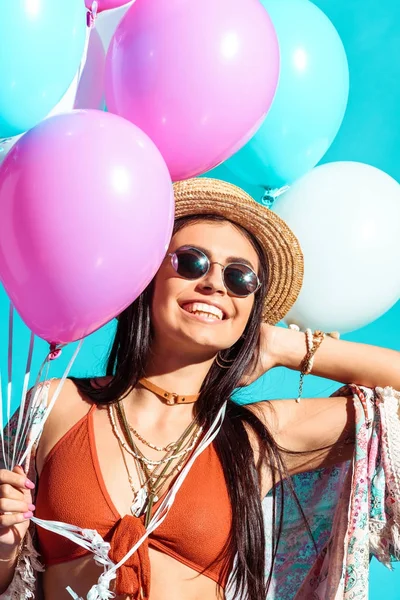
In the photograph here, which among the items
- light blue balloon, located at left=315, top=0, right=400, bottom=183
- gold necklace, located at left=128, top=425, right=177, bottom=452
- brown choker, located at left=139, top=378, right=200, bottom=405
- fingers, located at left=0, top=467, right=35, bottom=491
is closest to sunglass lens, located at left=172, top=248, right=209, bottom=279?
brown choker, located at left=139, top=378, right=200, bottom=405

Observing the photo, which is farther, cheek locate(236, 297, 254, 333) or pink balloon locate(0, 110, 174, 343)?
cheek locate(236, 297, 254, 333)

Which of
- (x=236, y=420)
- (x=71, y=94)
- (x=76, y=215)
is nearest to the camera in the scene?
(x=76, y=215)

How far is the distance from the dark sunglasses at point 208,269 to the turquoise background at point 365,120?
174cm

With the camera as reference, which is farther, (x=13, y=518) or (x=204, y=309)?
(x=204, y=309)

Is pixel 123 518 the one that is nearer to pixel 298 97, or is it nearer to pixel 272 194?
pixel 272 194

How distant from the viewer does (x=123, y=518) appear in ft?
7.98

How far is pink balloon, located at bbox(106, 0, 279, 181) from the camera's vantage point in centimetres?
211

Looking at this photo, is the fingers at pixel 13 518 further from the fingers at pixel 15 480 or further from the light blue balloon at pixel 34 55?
the light blue balloon at pixel 34 55

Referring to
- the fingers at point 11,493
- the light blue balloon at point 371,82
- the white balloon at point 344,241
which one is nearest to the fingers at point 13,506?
the fingers at point 11,493

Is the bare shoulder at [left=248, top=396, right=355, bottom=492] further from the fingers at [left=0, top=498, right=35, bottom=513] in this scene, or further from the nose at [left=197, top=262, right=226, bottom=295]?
the fingers at [left=0, top=498, right=35, bottom=513]

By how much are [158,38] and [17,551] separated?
51.4 inches

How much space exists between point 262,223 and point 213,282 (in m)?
0.27

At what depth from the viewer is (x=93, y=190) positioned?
6.26ft

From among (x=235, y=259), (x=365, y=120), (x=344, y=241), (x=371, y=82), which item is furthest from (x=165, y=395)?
(x=371, y=82)
